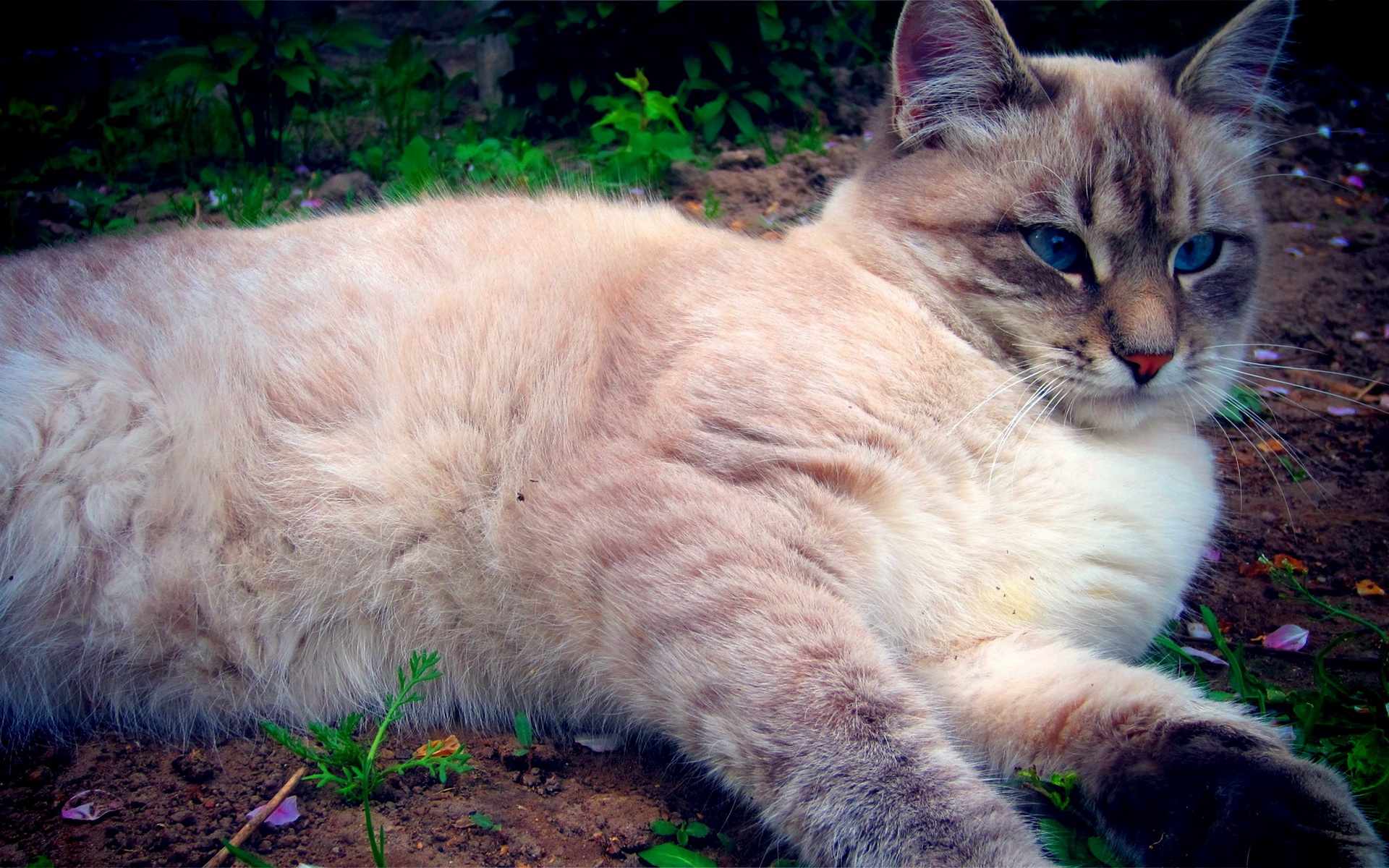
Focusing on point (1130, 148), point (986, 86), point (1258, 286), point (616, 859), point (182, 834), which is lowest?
point (616, 859)

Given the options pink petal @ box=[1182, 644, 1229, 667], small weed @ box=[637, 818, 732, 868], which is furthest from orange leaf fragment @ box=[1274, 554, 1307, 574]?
small weed @ box=[637, 818, 732, 868]

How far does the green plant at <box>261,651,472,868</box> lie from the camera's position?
2.14 meters

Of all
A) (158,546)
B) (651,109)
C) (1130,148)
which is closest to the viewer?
(158,546)

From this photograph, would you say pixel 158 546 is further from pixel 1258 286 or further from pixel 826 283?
pixel 1258 286

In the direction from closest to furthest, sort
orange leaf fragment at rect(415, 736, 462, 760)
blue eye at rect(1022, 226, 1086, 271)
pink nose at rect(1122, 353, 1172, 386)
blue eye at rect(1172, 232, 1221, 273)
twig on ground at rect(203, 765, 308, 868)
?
twig on ground at rect(203, 765, 308, 868) → orange leaf fragment at rect(415, 736, 462, 760) → pink nose at rect(1122, 353, 1172, 386) → blue eye at rect(1022, 226, 1086, 271) → blue eye at rect(1172, 232, 1221, 273)

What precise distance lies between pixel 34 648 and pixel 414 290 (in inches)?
55.7

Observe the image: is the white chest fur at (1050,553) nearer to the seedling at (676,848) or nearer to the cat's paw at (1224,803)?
the cat's paw at (1224,803)

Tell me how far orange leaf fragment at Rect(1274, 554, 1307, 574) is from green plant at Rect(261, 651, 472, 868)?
288 centimetres

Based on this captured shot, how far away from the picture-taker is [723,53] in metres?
5.61

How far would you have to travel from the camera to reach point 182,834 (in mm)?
2039

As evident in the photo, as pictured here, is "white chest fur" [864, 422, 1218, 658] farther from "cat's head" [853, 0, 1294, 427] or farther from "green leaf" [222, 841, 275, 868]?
"green leaf" [222, 841, 275, 868]

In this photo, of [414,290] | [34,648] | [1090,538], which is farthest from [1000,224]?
[34,648]

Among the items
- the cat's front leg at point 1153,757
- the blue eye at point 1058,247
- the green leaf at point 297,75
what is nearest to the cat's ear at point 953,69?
the blue eye at point 1058,247

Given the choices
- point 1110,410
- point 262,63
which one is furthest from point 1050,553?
point 262,63
